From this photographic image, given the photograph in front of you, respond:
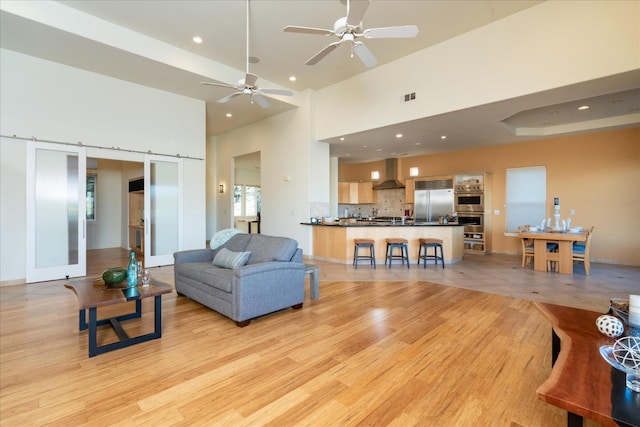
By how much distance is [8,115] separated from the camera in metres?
4.88

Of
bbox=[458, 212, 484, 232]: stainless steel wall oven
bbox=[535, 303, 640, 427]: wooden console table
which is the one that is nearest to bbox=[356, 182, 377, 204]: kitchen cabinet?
bbox=[458, 212, 484, 232]: stainless steel wall oven

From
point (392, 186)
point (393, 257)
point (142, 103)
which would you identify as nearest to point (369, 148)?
point (392, 186)

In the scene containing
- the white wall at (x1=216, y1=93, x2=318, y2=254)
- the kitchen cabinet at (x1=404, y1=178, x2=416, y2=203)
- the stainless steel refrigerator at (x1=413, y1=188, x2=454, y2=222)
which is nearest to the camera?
the white wall at (x1=216, y1=93, x2=318, y2=254)

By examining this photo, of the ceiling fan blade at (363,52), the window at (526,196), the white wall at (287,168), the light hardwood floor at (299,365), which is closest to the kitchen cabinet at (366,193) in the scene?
the white wall at (287,168)

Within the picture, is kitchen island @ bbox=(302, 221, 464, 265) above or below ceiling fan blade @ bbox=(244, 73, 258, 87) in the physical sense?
below

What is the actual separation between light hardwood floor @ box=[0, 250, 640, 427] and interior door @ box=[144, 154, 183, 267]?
7.32 ft

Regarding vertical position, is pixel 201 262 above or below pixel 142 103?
below

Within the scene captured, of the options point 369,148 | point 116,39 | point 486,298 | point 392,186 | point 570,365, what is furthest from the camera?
point 392,186

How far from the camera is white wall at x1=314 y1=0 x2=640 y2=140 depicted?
386cm

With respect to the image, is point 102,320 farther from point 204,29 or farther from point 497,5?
point 497,5

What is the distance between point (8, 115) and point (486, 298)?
823 centimetres

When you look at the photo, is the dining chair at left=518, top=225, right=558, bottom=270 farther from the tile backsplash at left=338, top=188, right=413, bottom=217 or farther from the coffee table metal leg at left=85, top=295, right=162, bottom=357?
the coffee table metal leg at left=85, top=295, right=162, bottom=357

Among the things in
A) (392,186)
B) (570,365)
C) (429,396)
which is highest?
(392,186)

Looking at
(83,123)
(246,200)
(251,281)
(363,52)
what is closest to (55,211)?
(83,123)
